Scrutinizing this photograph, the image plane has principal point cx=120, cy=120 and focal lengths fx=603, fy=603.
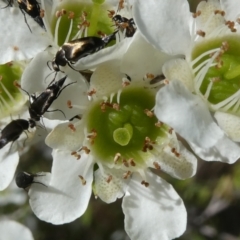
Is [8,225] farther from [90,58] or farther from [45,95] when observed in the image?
[90,58]

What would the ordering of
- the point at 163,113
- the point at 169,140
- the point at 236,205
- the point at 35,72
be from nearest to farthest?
the point at 163,113 → the point at 35,72 → the point at 169,140 → the point at 236,205

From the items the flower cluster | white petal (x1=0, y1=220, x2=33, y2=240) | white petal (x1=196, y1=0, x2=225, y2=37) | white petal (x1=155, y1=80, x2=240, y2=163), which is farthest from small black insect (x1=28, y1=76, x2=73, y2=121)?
white petal (x1=0, y1=220, x2=33, y2=240)

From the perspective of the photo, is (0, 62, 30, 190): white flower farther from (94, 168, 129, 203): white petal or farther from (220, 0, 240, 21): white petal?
(220, 0, 240, 21): white petal

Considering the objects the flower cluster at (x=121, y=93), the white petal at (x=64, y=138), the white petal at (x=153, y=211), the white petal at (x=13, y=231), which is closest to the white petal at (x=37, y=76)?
the flower cluster at (x=121, y=93)

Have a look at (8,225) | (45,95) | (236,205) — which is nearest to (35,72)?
(45,95)

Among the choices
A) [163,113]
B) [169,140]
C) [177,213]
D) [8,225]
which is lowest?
[8,225]

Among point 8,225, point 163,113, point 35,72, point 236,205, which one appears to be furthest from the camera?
point 236,205

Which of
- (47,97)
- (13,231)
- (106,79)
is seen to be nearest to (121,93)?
(106,79)

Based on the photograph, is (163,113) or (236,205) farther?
(236,205)
